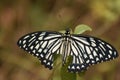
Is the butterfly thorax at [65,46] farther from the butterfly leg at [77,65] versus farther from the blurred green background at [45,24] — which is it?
the blurred green background at [45,24]

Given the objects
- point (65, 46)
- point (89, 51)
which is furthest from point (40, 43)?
point (89, 51)

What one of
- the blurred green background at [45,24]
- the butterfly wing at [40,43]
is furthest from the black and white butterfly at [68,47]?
the blurred green background at [45,24]

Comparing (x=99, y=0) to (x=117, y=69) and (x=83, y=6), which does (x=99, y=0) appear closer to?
(x=83, y=6)

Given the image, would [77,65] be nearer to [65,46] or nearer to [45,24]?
[65,46]

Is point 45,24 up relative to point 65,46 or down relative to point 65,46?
up

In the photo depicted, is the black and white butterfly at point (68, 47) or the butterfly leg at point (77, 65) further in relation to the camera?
the black and white butterfly at point (68, 47)

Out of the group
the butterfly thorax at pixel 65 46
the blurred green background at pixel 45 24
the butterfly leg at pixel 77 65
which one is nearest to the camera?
the butterfly leg at pixel 77 65
